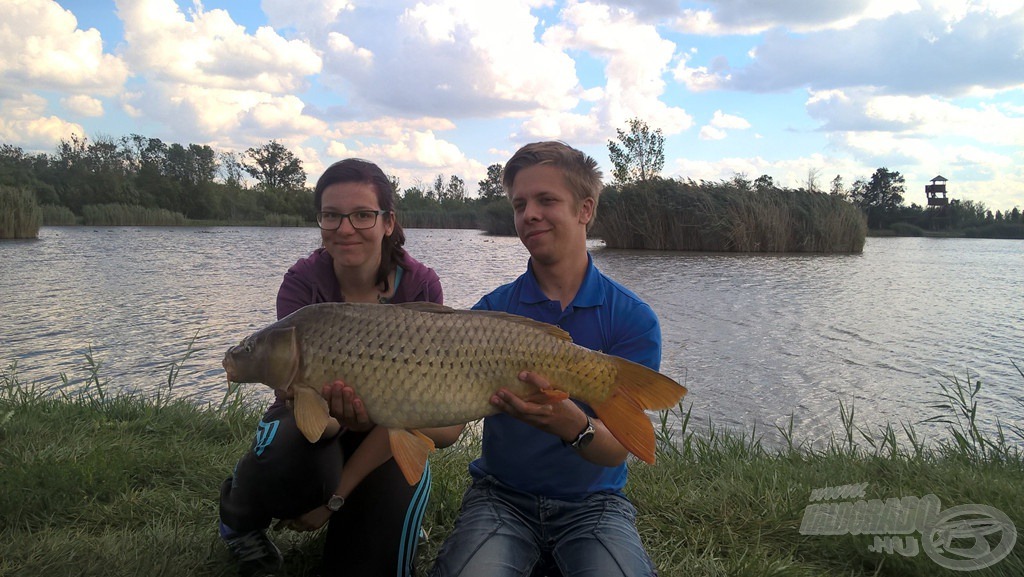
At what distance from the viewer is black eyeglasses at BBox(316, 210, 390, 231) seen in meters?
2.19

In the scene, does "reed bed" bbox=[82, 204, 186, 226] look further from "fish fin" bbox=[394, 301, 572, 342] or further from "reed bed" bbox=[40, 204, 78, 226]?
"fish fin" bbox=[394, 301, 572, 342]

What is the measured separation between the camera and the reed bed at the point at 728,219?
18.2 meters

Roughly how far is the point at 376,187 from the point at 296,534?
125cm

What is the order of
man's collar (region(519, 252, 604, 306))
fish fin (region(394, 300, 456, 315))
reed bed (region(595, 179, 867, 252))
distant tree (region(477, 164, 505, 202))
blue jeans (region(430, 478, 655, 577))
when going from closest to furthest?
blue jeans (region(430, 478, 655, 577)), fish fin (region(394, 300, 456, 315)), man's collar (region(519, 252, 604, 306)), reed bed (region(595, 179, 867, 252)), distant tree (region(477, 164, 505, 202))

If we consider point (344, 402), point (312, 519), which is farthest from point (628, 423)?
point (312, 519)

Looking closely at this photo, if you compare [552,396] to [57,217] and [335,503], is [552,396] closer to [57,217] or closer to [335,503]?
[335,503]

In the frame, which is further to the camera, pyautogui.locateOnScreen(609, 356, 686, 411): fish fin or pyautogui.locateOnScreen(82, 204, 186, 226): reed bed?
pyautogui.locateOnScreen(82, 204, 186, 226): reed bed

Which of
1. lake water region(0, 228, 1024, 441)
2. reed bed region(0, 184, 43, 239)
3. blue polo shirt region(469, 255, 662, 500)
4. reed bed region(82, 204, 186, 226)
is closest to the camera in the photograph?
blue polo shirt region(469, 255, 662, 500)

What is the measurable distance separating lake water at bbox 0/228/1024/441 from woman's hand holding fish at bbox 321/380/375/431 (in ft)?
10.1

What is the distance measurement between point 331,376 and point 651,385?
0.86 metres

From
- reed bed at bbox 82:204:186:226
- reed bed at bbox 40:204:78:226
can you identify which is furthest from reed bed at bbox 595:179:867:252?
reed bed at bbox 40:204:78:226

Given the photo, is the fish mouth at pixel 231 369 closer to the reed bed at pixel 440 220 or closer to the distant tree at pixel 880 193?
the reed bed at pixel 440 220

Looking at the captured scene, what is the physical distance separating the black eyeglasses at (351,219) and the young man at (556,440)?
49 centimetres

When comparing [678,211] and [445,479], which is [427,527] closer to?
[445,479]
